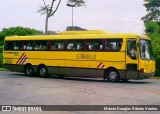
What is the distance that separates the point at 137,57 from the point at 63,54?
5.48 metres

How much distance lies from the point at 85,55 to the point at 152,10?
54.6m

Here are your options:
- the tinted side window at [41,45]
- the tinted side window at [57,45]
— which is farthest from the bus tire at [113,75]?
the tinted side window at [41,45]

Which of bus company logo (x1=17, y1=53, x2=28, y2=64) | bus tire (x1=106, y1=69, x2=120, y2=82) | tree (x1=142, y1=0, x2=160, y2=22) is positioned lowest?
bus tire (x1=106, y1=69, x2=120, y2=82)

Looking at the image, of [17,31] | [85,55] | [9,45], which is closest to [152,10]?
[17,31]

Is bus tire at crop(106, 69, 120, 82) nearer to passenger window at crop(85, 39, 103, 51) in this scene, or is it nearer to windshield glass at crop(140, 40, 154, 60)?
passenger window at crop(85, 39, 103, 51)

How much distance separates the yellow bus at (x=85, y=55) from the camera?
2186 centimetres

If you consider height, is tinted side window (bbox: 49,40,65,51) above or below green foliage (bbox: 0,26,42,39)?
below

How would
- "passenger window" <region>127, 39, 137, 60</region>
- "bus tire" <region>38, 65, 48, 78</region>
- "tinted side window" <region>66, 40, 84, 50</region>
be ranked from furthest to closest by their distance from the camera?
"bus tire" <region>38, 65, 48, 78</region> → "tinted side window" <region>66, 40, 84, 50</region> → "passenger window" <region>127, 39, 137, 60</region>

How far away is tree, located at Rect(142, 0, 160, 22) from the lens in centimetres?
7475

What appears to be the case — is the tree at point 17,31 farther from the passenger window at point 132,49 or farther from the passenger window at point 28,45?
the passenger window at point 132,49

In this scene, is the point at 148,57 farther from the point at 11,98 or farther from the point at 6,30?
the point at 6,30

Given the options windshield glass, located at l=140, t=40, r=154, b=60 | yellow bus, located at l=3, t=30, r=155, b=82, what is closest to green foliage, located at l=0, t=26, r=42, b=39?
Answer: yellow bus, located at l=3, t=30, r=155, b=82

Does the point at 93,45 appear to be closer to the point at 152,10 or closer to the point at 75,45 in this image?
the point at 75,45

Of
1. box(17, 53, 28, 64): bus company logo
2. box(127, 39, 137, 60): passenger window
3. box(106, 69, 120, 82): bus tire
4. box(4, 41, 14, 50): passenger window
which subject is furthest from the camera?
box(4, 41, 14, 50): passenger window
